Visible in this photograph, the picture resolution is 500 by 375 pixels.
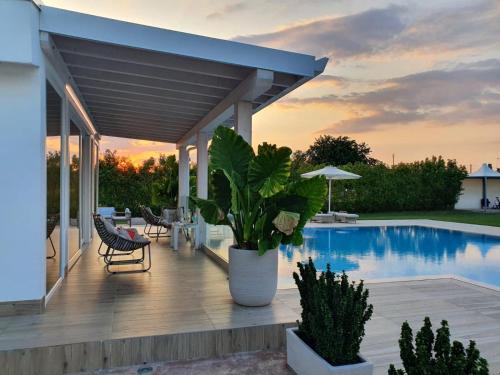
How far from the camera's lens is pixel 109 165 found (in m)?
17.8

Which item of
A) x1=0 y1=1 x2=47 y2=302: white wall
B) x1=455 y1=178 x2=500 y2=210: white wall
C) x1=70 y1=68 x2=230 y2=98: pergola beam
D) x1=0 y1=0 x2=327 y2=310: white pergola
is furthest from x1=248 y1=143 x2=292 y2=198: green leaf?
x1=455 y1=178 x2=500 y2=210: white wall

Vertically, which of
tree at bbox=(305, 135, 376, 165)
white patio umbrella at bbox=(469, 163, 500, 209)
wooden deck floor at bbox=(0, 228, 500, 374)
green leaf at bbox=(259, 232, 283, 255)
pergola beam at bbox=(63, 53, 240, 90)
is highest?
tree at bbox=(305, 135, 376, 165)

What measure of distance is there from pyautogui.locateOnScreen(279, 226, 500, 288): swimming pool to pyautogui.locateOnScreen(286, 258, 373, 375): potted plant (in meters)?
3.40

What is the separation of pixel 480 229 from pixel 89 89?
15526 millimetres

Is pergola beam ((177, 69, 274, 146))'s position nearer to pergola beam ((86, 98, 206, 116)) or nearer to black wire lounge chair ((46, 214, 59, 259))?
pergola beam ((86, 98, 206, 116))

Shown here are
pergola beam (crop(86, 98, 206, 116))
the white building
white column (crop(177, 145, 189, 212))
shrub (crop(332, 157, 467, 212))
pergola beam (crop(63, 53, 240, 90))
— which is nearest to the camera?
pergola beam (crop(63, 53, 240, 90))

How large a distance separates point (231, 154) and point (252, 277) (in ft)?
5.18

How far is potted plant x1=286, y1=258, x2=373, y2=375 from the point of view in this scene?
123 inches

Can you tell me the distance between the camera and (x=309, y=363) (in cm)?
335

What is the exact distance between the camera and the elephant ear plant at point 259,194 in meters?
4.68

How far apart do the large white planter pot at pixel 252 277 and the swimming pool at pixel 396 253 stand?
1990mm

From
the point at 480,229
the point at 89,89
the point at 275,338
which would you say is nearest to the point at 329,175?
the point at 480,229

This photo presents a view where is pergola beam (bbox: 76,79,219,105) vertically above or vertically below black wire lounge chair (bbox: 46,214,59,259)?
above

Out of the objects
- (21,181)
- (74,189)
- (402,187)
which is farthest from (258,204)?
(402,187)
